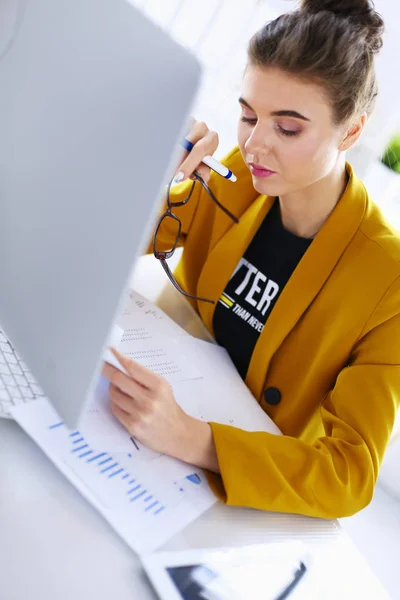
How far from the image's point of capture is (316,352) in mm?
1084

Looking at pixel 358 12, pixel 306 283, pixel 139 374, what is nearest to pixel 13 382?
pixel 139 374

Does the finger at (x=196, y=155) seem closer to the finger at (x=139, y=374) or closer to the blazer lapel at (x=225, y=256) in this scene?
the blazer lapel at (x=225, y=256)

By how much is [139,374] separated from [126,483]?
0.13 meters

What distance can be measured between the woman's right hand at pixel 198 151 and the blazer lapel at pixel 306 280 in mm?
256

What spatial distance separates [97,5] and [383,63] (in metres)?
1.76

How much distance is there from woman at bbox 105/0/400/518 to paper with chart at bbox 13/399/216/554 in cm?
4

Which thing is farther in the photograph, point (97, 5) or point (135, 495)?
point (135, 495)

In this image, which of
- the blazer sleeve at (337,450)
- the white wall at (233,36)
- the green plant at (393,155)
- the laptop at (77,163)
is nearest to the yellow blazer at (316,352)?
the blazer sleeve at (337,450)

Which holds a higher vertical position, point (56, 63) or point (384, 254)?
point (56, 63)

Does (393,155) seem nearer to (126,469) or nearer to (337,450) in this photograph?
(337,450)

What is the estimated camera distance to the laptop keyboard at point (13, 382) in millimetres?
713

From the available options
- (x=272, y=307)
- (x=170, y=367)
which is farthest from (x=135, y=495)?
(x=272, y=307)

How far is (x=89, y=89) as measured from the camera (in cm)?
48

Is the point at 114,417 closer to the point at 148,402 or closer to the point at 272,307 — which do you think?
the point at 148,402
